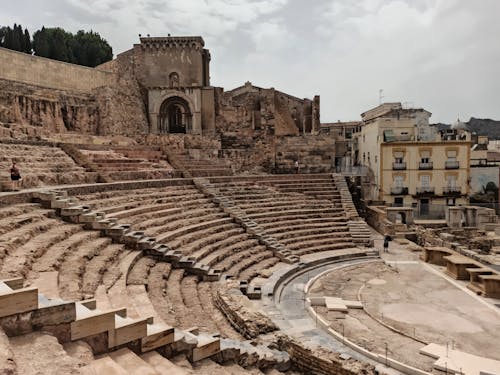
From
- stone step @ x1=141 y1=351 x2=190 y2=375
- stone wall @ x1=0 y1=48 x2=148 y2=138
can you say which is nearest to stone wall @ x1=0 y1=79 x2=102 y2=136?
stone wall @ x1=0 y1=48 x2=148 y2=138

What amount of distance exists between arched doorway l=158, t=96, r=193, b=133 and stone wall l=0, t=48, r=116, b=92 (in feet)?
14.4

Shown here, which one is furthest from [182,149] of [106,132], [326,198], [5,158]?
[5,158]

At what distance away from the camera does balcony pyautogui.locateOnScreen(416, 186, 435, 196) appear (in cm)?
2514

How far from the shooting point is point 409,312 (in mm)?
9961

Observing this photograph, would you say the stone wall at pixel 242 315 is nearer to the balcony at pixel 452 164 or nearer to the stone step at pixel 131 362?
the stone step at pixel 131 362

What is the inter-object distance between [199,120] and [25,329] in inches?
1012

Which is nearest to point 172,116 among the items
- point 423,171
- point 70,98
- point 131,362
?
point 70,98

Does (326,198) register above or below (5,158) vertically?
below

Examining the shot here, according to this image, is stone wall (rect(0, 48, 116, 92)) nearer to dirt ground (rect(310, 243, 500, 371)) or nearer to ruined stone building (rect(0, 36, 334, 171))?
ruined stone building (rect(0, 36, 334, 171))

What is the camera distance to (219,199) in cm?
1644

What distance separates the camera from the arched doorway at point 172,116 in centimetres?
2922

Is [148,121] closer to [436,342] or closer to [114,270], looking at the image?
[114,270]

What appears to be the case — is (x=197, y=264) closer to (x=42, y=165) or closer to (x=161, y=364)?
(x=161, y=364)

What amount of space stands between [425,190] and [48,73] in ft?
81.6
